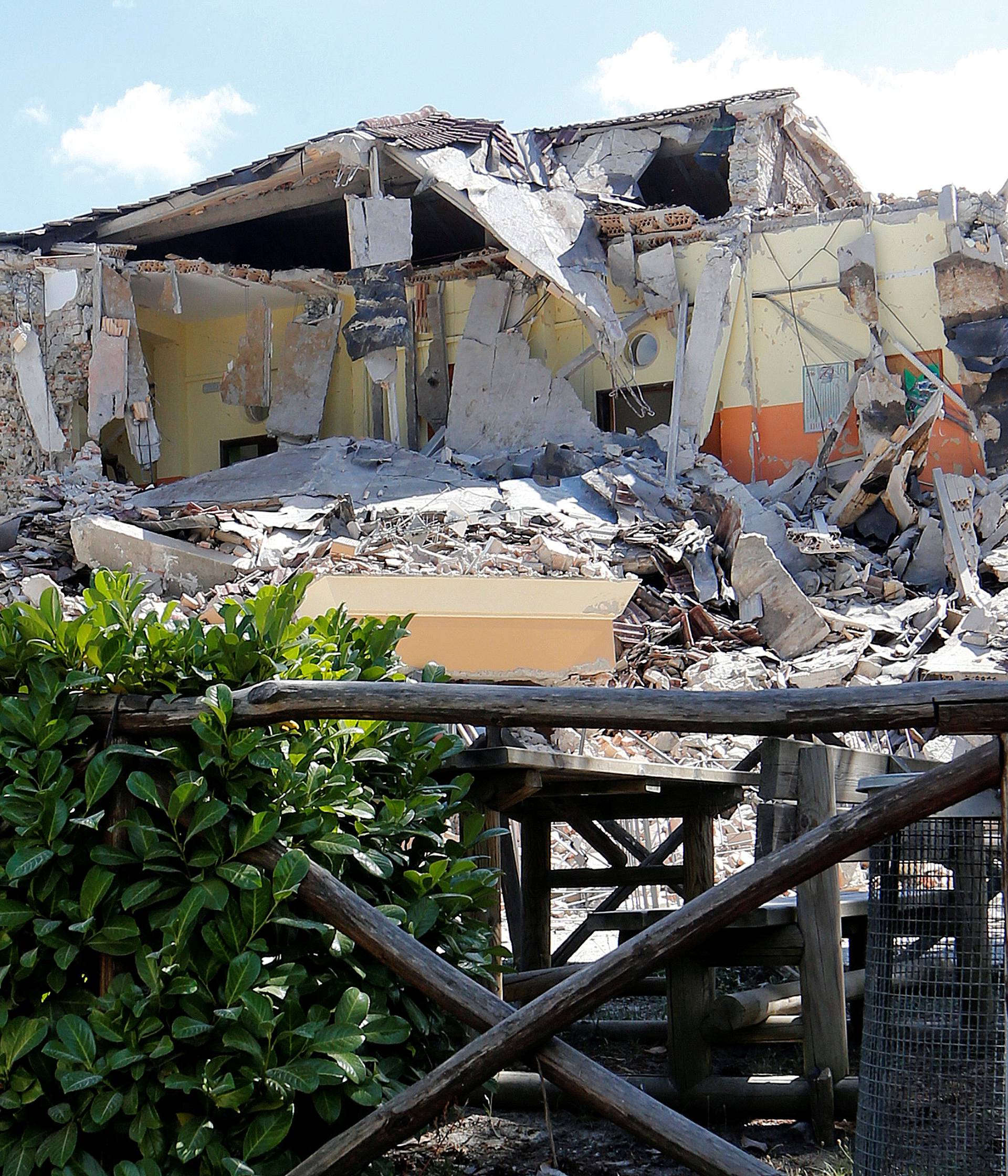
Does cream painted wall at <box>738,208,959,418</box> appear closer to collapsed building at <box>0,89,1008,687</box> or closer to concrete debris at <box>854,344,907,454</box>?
collapsed building at <box>0,89,1008,687</box>

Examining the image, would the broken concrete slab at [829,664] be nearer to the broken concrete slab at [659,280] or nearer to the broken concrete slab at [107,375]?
the broken concrete slab at [659,280]

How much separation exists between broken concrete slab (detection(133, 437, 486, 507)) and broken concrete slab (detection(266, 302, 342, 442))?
121 inches

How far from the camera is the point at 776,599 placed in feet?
44.1

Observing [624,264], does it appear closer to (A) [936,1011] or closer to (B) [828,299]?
(B) [828,299]

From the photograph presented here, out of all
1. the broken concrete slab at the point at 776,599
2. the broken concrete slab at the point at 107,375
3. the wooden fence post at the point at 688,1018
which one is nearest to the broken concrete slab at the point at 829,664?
the broken concrete slab at the point at 776,599

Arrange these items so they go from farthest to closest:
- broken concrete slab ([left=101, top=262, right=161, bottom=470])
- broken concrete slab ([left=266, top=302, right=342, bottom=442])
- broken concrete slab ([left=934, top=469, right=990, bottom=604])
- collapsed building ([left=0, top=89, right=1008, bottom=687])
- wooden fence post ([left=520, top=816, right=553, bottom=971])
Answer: broken concrete slab ([left=266, top=302, right=342, bottom=442])
broken concrete slab ([left=101, top=262, right=161, bottom=470])
broken concrete slab ([left=934, top=469, right=990, bottom=604])
collapsed building ([left=0, top=89, right=1008, bottom=687])
wooden fence post ([left=520, top=816, right=553, bottom=971])

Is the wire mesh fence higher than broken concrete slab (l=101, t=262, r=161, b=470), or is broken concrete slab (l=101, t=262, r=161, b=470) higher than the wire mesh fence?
broken concrete slab (l=101, t=262, r=161, b=470)

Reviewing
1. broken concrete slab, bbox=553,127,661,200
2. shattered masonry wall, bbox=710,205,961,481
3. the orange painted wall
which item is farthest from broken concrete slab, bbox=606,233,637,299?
the orange painted wall

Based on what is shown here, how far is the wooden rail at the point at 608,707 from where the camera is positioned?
3088mm

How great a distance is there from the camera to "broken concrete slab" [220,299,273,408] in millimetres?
20781

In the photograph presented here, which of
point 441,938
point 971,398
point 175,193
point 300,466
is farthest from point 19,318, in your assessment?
point 441,938

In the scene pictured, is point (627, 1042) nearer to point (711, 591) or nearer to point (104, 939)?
point (104, 939)

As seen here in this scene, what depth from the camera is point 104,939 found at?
3398mm

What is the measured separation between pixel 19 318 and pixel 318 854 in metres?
16.6
